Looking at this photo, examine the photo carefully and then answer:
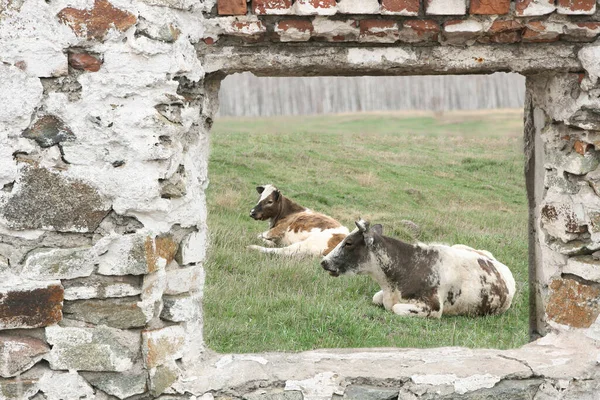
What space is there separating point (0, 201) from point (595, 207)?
2.72 m

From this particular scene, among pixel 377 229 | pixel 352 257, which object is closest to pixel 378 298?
pixel 352 257

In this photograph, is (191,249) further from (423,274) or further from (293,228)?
(293,228)

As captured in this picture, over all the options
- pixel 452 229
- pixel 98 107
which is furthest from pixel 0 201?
pixel 452 229

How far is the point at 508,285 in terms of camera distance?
7695 millimetres

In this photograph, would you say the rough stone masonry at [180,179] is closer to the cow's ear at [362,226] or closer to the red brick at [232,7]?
the red brick at [232,7]

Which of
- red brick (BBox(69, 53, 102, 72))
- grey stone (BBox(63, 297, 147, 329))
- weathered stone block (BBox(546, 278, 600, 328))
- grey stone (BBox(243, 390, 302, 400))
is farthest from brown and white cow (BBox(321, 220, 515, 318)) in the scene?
red brick (BBox(69, 53, 102, 72))

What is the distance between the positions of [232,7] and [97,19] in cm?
60

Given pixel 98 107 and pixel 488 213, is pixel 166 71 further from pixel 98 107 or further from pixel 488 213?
pixel 488 213

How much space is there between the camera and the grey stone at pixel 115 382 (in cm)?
352

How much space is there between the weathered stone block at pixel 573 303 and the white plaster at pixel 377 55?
1389 millimetres

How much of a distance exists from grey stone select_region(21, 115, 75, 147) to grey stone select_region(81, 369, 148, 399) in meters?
1.01

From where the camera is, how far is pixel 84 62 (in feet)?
11.1

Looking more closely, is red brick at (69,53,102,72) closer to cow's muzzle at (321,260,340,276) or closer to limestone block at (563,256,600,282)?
limestone block at (563,256,600,282)

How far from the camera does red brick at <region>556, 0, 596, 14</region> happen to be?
3676 mm
